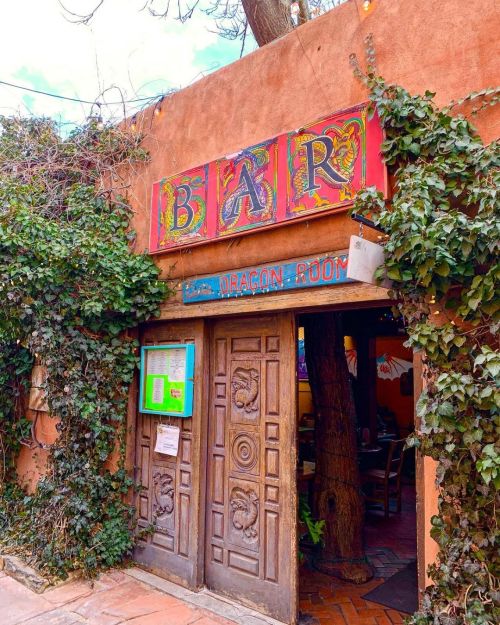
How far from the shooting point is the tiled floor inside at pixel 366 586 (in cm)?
408

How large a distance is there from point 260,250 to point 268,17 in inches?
167

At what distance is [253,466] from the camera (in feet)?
13.7

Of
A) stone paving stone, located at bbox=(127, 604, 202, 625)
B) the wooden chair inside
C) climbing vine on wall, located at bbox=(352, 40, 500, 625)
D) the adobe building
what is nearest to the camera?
climbing vine on wall, located at bbox=(352, 40, 500, 625)

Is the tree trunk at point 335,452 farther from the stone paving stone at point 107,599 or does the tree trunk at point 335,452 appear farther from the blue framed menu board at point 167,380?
the stone paving stone at point 107,599

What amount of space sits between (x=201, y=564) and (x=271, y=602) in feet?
2.48

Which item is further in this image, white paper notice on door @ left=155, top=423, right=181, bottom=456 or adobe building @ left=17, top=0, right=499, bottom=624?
white paper notice on door @ left=155, top=423, right=181, bottom=456

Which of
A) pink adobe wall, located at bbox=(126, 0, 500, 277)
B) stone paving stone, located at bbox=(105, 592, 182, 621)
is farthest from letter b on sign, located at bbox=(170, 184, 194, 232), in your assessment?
stone paving stone, located at bbox=(105, 592, 182, 621)

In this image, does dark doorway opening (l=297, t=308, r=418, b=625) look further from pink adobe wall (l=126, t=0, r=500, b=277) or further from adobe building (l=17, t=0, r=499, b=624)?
pink adobe wall (l=126, t=0, r=500, b=277)

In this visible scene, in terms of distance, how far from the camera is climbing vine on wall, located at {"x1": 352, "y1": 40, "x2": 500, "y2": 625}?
2.58 meters

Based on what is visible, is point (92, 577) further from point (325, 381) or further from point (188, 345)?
point (325, 381)

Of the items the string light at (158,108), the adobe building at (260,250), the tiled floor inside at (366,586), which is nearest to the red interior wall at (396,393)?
the tiled floor inside at (366,586)

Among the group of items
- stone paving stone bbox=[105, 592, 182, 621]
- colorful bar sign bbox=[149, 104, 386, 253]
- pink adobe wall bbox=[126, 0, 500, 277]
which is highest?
pink adobe wall bbox=[126, 0, 500, 277]

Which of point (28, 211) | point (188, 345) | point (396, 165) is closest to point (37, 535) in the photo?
point (188, 345)

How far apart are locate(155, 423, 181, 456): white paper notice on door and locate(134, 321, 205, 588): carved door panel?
0.15 ft
